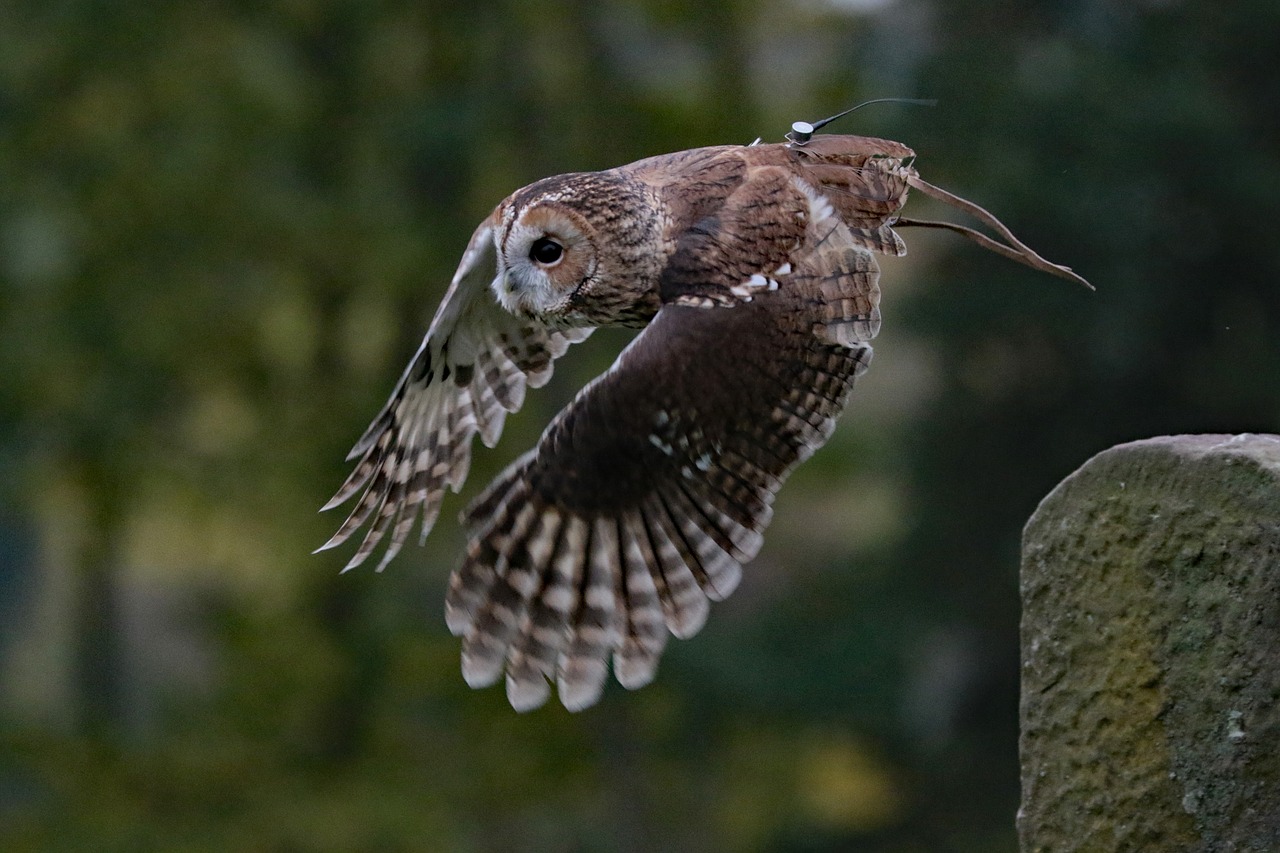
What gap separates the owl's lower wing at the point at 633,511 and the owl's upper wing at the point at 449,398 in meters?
0.38

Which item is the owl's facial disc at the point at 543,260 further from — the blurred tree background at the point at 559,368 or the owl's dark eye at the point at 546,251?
the blurred tree background at the point at 559,368

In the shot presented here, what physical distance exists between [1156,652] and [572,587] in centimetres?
115

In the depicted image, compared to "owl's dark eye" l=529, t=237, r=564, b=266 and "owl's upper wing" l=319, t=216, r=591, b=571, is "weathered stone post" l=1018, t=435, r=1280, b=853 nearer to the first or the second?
"owl's dark eye" l=529, t=237, r=564, b=266

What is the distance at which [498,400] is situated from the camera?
14.1 ft

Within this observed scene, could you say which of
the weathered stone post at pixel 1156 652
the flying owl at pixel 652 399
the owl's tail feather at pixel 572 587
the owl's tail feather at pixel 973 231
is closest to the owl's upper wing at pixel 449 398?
the flying owl at pixel 652 399

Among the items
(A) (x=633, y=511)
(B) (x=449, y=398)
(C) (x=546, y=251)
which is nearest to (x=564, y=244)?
(C) (x=546, y=251)

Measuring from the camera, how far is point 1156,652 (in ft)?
10.3

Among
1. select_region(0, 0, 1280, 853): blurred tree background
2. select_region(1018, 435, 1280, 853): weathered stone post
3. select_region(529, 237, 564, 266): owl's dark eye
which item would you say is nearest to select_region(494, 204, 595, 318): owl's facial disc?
select_region(529, 237, 564, 266): owl's dark eye

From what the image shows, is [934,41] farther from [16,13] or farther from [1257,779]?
[1257,779]

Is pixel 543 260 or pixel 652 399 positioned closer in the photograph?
pixel 652 399

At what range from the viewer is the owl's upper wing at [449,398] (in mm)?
3998

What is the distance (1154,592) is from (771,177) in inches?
51.0

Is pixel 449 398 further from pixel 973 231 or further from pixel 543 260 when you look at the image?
pixel 973 231

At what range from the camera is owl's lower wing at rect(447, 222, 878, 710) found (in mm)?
3436
